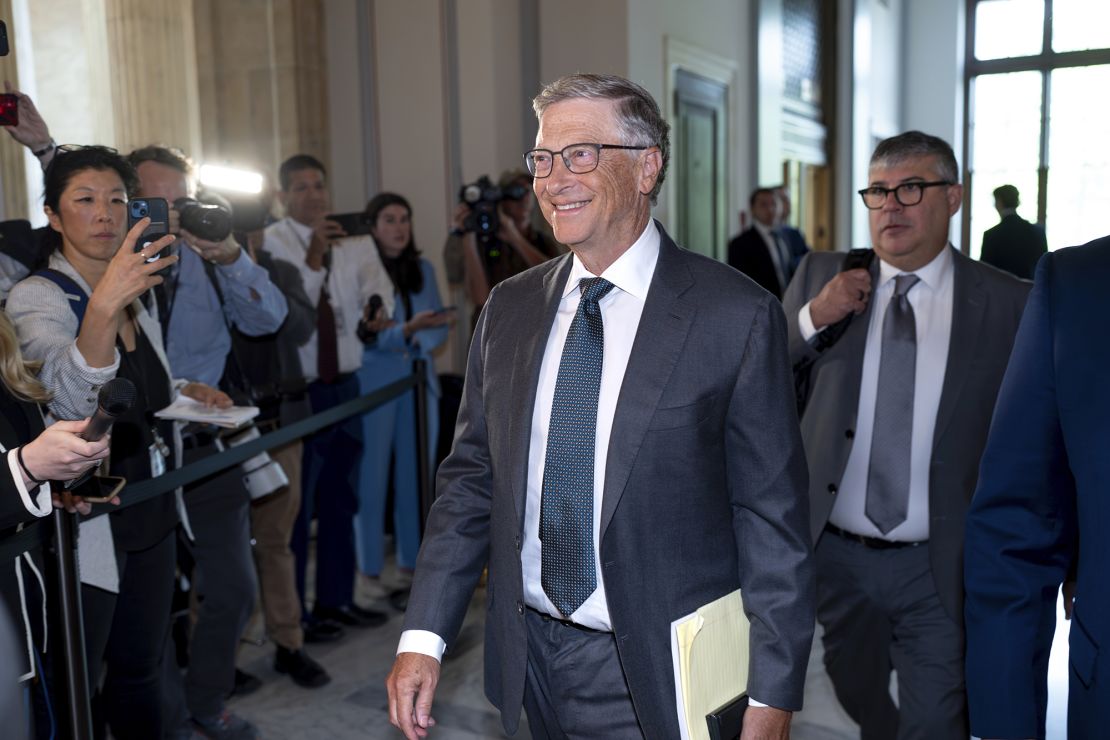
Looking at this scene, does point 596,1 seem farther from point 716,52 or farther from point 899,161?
point 899,161

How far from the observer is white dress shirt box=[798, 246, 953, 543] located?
2.58 metres

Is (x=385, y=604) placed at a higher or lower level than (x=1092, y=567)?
lower

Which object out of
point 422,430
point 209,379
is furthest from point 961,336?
point 422,430

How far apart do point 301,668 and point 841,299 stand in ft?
8.11

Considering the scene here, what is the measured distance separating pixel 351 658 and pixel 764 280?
448 centimetres

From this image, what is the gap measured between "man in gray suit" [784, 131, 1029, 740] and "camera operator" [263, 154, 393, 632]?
2.29 metres

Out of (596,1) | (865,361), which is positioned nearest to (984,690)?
(865,361)

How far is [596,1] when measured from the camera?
6684mm

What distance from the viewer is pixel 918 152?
8.95 ft

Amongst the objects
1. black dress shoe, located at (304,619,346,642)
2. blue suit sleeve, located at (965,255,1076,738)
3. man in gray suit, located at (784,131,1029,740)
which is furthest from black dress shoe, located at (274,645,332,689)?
blue suit sleeve, located at (965,255,1076,738)

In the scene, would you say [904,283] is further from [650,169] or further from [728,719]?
[728,719]

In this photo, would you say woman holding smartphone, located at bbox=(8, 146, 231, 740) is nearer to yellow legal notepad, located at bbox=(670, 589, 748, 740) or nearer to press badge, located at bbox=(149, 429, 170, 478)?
press badge, located at bbox=(149, 429, 170, 478)

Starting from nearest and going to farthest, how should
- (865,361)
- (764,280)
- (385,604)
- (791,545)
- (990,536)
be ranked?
(990,536), (791,545), (865,361), (385,604), (764,280)

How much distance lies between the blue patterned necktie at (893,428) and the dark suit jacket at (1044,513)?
3.85ft
